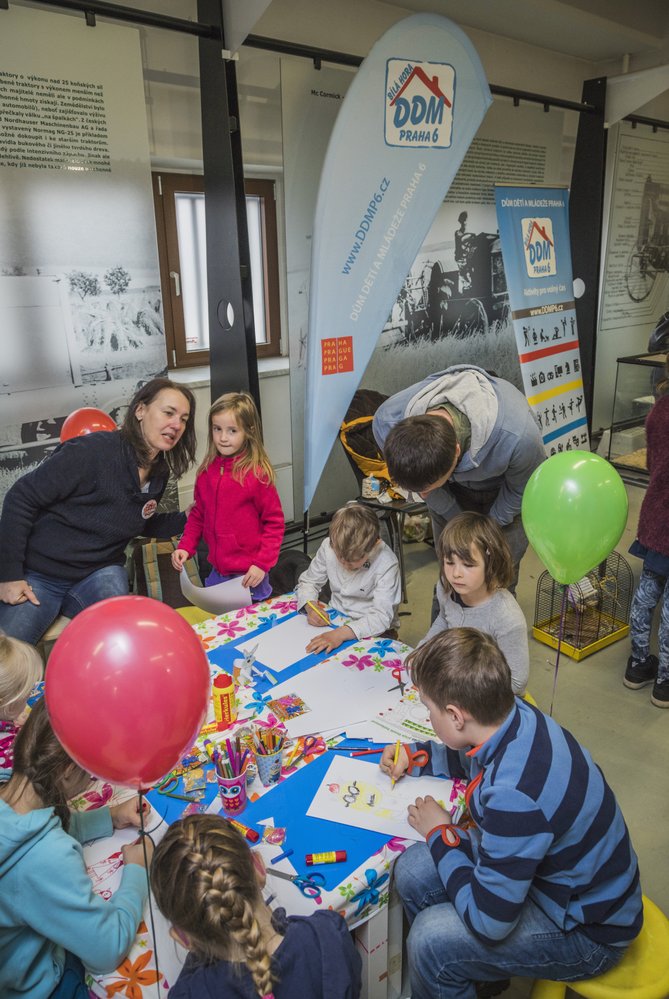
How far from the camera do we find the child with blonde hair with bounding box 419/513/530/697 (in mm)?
1952

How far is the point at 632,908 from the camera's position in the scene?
4.25 feet

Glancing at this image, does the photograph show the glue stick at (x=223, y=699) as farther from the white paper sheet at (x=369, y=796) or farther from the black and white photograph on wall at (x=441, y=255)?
the black and white photograph on wall at (x=441, y=255)

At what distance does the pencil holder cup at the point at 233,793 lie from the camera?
4.70 ft

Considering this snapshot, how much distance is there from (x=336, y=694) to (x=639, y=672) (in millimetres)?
1771

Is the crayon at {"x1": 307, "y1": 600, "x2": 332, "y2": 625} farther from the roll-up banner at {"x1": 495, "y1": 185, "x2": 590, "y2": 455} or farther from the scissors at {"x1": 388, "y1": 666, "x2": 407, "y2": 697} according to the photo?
the roll-up banner at {"x1": 495, "y1": 185, "x2": 590, "y2": 455}

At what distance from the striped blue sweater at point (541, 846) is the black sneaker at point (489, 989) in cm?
52

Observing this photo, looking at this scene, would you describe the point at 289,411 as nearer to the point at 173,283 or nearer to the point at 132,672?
the point at 173,283

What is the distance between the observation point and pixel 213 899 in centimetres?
106

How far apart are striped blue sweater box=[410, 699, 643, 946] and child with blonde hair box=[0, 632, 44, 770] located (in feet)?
3.20

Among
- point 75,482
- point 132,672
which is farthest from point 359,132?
point 132,672

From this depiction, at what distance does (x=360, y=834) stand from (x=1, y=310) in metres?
2.71

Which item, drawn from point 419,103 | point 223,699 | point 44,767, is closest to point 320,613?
point 223,699

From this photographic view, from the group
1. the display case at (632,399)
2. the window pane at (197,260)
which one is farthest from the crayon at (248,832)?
the display case at (632,399)

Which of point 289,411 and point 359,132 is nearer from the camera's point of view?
point 359,132
